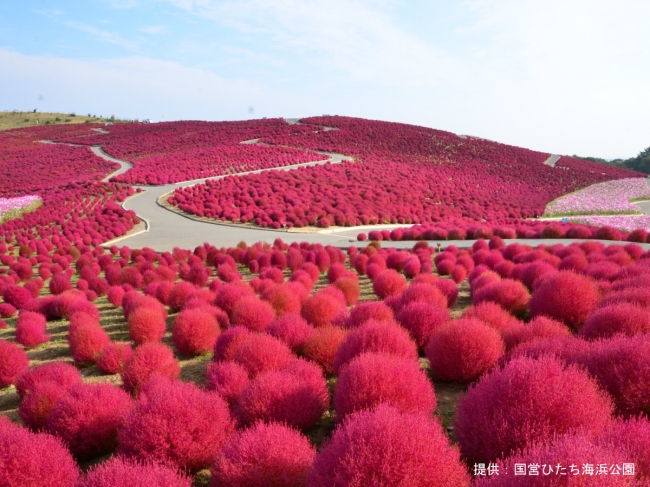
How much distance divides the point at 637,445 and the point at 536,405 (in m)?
0.65

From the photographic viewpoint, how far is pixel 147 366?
601cm

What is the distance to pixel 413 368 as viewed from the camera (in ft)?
13.8

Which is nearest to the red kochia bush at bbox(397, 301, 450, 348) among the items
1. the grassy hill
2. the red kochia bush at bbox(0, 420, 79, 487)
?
the red kochia bush at bbox(0, 420, 79, 487)

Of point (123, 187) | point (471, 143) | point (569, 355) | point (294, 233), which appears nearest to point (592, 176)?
point (471, 143)

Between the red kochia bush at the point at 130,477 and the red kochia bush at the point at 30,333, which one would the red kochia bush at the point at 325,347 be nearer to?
the red kochia bush at the point at 130,477

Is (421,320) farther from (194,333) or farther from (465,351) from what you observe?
(194,333)

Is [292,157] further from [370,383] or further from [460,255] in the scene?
[370,383]

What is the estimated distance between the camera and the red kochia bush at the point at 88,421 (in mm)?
4660

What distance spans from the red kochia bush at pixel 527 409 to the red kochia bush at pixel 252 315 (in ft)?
15.6

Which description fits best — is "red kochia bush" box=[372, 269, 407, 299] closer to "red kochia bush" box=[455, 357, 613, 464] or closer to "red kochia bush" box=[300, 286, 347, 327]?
"red kochia bush" box=[300, 286, 347, 327]

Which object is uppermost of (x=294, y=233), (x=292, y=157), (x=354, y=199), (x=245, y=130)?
(x=245, y=130)

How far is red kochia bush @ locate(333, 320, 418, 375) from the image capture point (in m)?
5.15

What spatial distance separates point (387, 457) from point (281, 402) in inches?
79.2

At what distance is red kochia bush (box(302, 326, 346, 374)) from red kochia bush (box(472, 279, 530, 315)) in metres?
2.71
